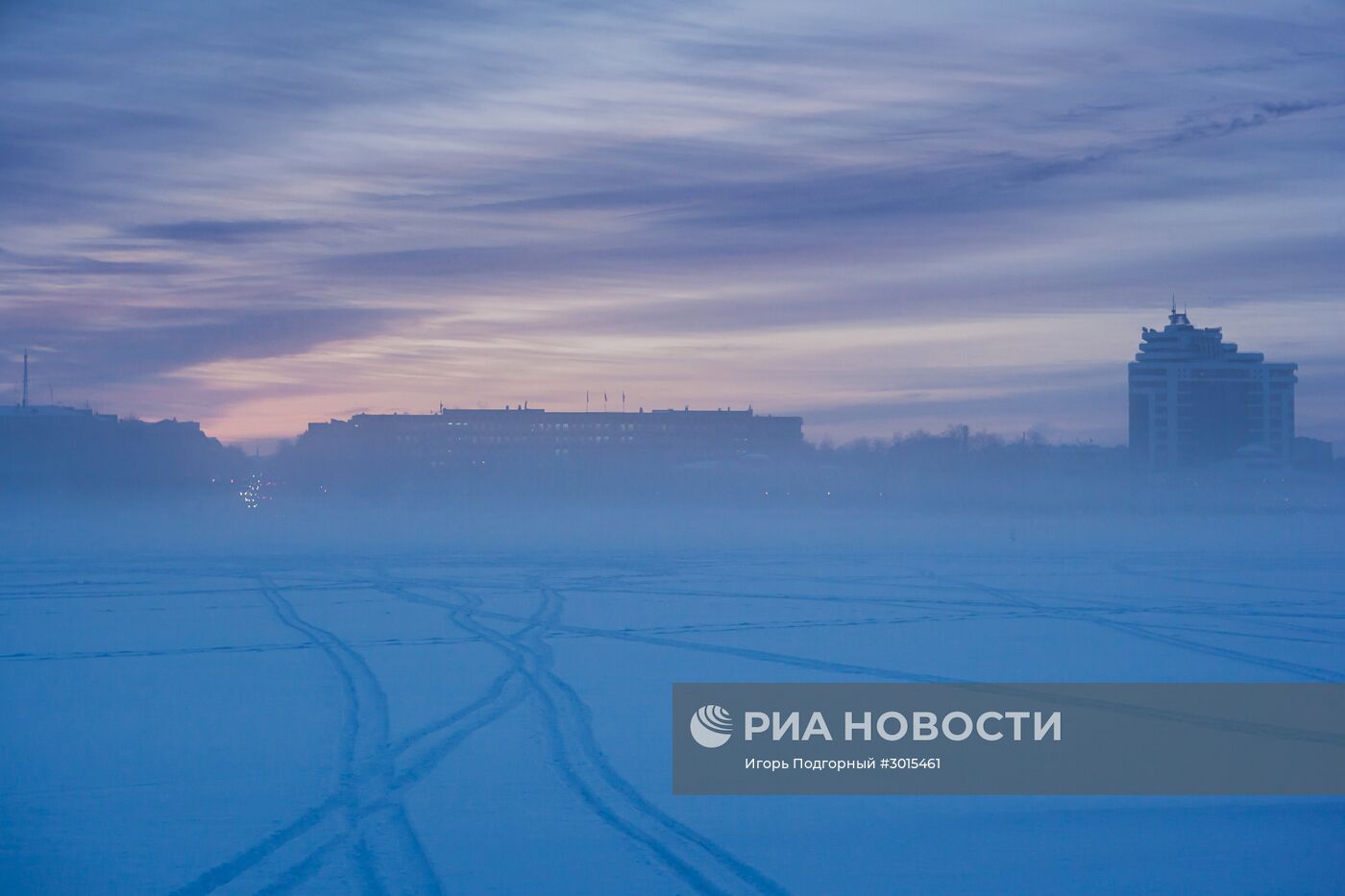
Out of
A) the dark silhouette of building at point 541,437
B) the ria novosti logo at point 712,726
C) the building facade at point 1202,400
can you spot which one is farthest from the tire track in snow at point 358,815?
the building facade at point 1202,400

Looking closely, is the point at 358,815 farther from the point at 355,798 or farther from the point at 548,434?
the point at 548,434

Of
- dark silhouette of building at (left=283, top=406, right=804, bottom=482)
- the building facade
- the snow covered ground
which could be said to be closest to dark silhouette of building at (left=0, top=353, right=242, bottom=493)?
dark silhouette of building at (left=283, top=406, right=804, bottom=482)

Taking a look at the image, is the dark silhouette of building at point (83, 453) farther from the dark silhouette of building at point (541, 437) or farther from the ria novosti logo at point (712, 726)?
the ria novosti logo at point (712, 726)

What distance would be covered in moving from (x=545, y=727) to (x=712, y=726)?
5.16 feet

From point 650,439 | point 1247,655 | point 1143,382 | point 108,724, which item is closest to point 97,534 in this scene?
point 108,724

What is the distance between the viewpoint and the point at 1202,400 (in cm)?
15550

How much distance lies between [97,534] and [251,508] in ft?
121

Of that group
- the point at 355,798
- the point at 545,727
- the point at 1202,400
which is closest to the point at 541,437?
the point at 1202,400

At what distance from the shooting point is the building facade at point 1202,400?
154m

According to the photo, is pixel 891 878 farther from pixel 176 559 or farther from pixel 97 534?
pixel 97 534

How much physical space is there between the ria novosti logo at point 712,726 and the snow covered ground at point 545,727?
34cm

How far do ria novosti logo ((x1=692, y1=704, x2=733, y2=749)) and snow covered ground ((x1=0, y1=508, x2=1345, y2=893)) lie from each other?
1.13 ft

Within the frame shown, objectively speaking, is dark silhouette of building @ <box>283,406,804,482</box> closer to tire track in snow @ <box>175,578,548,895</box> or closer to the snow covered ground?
the snow covered ground

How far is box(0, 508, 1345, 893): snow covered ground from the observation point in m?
7.70
